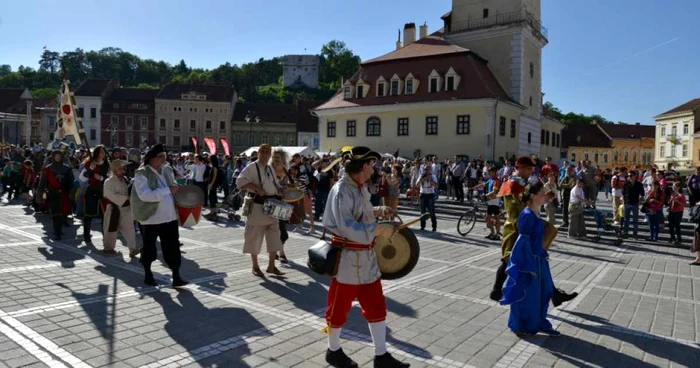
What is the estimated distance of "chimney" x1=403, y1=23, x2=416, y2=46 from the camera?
4788 cm

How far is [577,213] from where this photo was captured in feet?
47.5

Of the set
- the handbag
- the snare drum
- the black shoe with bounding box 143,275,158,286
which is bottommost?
the black shoe with bounding box 143,275,158,286

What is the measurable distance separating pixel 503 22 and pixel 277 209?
117ft

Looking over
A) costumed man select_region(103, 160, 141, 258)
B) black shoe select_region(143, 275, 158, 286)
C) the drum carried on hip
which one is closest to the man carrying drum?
the drum carried on hip

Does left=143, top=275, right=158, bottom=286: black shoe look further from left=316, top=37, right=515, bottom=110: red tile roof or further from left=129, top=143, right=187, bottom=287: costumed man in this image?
left=316, top=37, right=515, bottom=110: red tile roof

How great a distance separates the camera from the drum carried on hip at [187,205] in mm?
7601

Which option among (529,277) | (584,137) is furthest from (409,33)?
(584,137)

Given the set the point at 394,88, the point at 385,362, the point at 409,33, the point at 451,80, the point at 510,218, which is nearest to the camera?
the point at 385,362

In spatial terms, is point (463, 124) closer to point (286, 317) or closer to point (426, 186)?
point (426, 186)

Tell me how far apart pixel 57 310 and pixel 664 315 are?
292 inches

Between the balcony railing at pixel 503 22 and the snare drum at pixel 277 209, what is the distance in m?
34.8

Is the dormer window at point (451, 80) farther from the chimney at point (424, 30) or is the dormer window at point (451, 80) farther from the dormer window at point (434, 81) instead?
the chimney at point (424, 30)

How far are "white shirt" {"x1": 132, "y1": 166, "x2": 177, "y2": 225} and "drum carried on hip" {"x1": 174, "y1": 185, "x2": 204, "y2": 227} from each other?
0.27 m

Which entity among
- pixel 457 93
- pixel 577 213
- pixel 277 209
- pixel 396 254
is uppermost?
pixel 457 93
